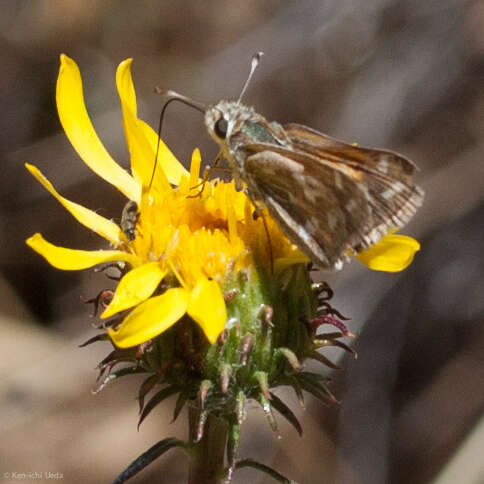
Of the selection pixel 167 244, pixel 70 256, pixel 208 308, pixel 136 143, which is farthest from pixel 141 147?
pixel 208 308

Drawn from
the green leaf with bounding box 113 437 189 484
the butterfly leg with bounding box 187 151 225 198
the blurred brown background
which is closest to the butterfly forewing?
the butterfly leg with bounding box 187 151 225 198

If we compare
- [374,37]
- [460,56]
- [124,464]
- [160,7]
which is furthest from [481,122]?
[124,464]

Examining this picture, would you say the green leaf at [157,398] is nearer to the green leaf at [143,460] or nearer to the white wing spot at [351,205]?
the green leaf at [143,460]

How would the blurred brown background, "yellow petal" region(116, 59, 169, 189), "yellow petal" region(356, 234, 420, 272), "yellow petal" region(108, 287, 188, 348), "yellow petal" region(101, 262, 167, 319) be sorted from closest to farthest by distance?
"yellow petal" region(108, 287, 188, 348)
"yellow petal" region(101, 262, 167, 319)
"yellow petal" region(356, 234, 420, 272)
"yellow petal" region(116, 59, 169, 189)
the blurred brown background

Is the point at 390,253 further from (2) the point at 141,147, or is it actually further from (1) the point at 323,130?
(1) the point at 323,130

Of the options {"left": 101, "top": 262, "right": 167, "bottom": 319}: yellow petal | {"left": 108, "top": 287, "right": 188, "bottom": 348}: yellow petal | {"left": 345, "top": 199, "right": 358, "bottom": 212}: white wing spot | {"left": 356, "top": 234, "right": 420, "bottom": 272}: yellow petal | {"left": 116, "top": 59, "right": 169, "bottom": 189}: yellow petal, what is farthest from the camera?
{"left": 116, "top": 59, "right": 169, "bottom": 189}: yellow petal

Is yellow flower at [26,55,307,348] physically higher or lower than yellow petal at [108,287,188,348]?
higher

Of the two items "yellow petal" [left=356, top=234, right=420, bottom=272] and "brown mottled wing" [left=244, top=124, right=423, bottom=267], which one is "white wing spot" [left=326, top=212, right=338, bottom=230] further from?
"yellow petal" [left=356, top=234, right=420, bottom=272]
